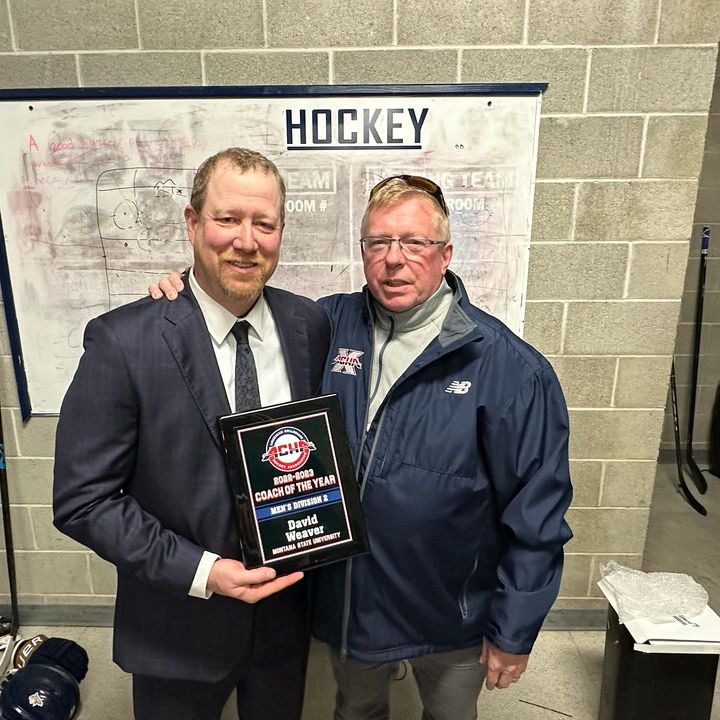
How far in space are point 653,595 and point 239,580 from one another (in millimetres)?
1385

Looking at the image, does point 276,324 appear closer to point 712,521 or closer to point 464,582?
point 464,582

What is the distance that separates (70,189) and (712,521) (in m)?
3.50

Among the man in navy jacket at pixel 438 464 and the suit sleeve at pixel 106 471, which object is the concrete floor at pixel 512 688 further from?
the suit sleeve at pixel 106 471

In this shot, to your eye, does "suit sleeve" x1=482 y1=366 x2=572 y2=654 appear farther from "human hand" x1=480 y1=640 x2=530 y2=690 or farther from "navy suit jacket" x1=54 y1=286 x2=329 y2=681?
"navy suit jacket" x1=54 y1=286 x2=329 y2=681

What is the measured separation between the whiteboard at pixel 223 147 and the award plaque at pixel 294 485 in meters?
1.00

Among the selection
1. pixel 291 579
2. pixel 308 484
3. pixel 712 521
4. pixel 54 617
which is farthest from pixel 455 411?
→ pixel 712 521

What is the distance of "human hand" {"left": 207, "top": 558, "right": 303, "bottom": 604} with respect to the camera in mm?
1081

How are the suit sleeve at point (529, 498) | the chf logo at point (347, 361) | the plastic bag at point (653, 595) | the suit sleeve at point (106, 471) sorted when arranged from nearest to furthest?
the suit sleeve at point (106, 471)
the suit sleeve at point (529, 498)
the chf logo at point (347, 361)
the plastic bag at point (653, 595)

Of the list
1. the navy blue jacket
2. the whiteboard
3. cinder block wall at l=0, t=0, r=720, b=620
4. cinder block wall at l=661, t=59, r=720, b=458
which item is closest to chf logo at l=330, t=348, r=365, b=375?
the navy blue jacket

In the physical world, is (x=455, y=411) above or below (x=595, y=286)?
below

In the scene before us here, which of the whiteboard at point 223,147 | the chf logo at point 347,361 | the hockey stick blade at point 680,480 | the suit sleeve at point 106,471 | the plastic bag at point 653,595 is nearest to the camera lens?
the suit sleeve at point 106,471

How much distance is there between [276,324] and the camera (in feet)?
4.08

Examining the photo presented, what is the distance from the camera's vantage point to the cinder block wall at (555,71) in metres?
1.79

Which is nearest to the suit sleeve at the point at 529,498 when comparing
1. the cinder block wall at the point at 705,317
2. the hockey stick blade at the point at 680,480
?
the hockey stick blade at the point at 680,480
